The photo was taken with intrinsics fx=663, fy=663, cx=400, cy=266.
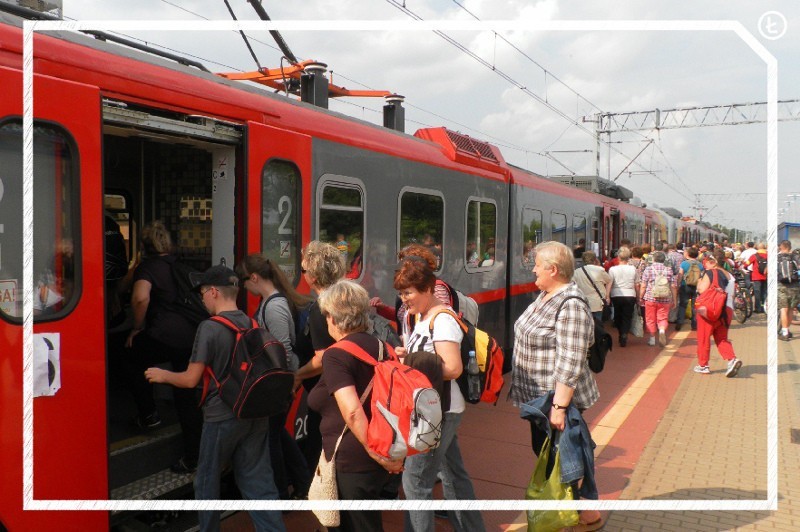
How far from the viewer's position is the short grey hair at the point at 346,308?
3002 millimetres

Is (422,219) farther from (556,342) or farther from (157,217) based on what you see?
(556,342)

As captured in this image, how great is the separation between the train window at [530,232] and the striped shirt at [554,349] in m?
5.68

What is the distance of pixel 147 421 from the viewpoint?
15.2 ft

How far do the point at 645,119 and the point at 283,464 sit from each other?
15.3m

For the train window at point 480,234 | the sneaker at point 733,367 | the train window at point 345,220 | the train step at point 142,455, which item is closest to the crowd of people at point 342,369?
the train step at point 142,455

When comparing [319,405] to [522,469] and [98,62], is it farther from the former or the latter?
[522,469]

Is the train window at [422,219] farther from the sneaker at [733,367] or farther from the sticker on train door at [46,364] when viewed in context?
the sneaker at [733,367]

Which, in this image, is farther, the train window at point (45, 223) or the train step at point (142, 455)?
the train step at point (142, 455)

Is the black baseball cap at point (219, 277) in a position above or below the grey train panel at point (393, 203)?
below

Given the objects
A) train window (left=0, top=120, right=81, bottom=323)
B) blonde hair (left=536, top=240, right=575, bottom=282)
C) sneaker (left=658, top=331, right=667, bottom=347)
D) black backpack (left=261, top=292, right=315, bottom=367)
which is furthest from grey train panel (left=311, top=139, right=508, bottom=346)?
sneaker (left=658, top=331, right=667, bottom=347)

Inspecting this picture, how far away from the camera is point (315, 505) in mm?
2955

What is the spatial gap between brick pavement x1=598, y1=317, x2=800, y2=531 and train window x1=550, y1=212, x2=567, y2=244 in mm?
3234

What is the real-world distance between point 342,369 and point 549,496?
1.59 meters

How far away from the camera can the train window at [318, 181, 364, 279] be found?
496 cm
